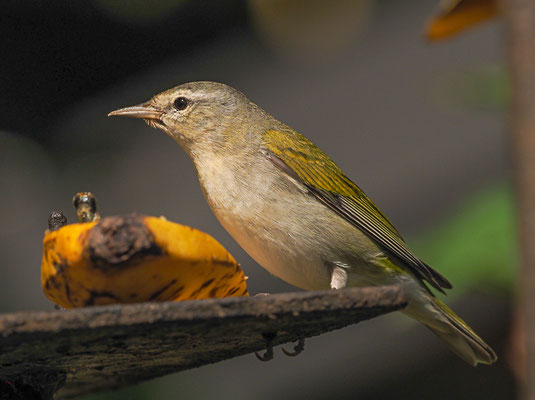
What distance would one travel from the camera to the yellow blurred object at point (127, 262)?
Result: 1852 mm

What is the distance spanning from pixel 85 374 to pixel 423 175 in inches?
208

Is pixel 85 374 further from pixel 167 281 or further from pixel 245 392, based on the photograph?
pixel 245 392

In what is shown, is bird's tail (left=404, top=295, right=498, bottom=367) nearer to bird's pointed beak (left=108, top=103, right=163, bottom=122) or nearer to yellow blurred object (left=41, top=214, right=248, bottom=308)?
bird's pointed beak (left=108, top=103, right=163, bottom=122)

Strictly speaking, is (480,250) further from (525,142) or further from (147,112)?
(525,142)

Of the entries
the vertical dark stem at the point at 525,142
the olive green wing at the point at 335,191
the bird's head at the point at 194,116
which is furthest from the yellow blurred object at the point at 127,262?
the bird's head at the point at 194,116

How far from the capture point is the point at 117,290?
198 centimetres

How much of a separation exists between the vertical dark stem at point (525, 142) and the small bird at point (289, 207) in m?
1.03

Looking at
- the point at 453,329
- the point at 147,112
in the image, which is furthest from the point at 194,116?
the point at 453,329

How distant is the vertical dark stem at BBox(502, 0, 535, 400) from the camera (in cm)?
199

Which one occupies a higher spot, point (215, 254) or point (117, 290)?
point (215, 254)

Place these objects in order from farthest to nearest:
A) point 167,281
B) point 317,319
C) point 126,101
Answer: point 126,101
point 167,281
point 317,319

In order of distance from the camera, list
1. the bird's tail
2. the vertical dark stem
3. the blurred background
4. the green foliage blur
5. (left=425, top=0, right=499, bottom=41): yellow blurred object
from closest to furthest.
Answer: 1. the vertical dark stem
2. (left=425, top=0, right=499, bottom=41): yellow blurred object
3. the bird's tail
4. the green foliage blur
5. the blurred background

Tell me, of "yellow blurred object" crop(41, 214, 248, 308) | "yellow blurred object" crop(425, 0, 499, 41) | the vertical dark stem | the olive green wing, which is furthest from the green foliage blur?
"yellow blurred object" crop(41, 214, 248, 308)

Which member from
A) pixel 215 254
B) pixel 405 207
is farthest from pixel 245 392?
pixel 215 254
